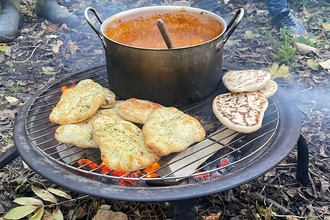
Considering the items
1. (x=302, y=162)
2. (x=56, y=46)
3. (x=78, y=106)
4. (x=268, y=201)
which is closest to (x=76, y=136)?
(x=78, y=106)

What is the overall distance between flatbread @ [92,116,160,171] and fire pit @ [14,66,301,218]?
54mm

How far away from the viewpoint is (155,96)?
206 centimetres

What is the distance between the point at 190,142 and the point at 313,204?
1005 mm

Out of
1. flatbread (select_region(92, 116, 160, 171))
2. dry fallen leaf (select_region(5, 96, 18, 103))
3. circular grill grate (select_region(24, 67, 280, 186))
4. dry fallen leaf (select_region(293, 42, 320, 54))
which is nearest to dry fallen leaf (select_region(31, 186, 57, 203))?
circular grill grate (select_region(24, 67, 280, 186))

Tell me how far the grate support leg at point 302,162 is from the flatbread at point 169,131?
74cm

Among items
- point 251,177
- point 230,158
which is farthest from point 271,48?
point 251,177

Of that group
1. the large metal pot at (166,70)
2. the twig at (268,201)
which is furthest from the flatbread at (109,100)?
the twig at (268,201)

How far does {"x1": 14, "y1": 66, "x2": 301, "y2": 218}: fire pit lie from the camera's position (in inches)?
64.8

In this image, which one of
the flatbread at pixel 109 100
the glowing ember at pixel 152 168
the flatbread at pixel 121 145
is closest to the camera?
the flatbread at pixel 121 145

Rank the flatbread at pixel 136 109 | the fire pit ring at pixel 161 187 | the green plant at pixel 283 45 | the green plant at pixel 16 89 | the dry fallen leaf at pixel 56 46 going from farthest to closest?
the dry fallen leaf at pixel 56 46 < the green plant at pixel 283 45 < the green plant at pixel 16 89 < the flatbread at pixel 136 109 < the fire pit ring at pixel 161 187

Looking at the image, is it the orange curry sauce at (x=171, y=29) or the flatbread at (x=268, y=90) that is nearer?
the flatbread at (x=268, y=90)

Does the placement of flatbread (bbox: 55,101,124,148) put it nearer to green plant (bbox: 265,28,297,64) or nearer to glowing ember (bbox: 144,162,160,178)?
glowing ember (bbox: 144,162,160,178)

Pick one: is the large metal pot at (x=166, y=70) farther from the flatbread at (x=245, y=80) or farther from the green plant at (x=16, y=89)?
the green plant at (x=16, y=89)

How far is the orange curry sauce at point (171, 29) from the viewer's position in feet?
7.60
